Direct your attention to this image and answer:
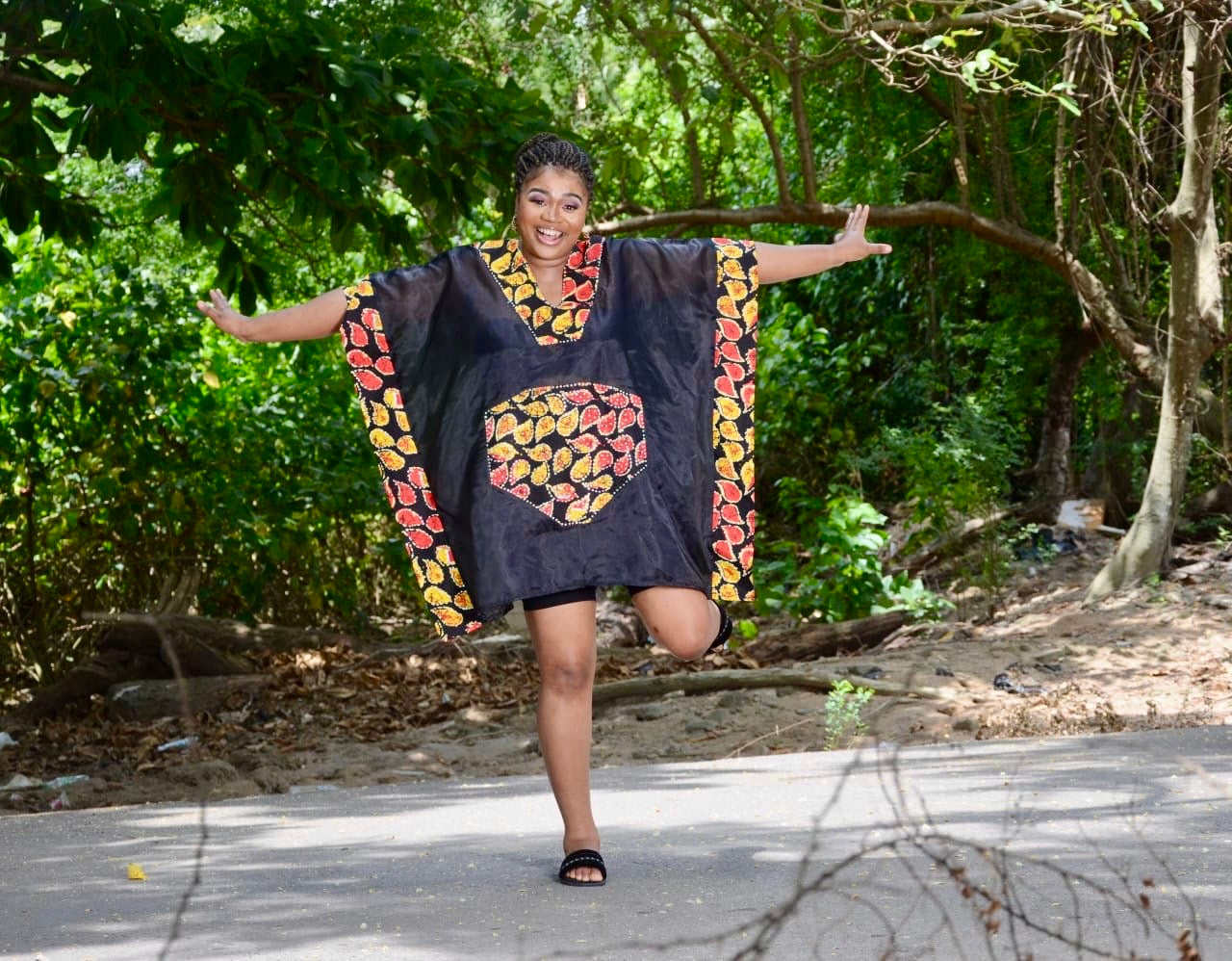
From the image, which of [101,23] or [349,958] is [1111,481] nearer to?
[101,23]

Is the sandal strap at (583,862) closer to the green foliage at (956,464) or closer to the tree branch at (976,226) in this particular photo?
the tree branch at (976,226)

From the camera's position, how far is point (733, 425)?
4391 mm

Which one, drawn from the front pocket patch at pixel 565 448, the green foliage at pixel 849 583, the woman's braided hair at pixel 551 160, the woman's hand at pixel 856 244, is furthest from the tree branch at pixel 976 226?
the front pocket patch at pixel 565 448

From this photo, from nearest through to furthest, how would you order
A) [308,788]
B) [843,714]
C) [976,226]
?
[308,788] → [843,714] → [976,226]

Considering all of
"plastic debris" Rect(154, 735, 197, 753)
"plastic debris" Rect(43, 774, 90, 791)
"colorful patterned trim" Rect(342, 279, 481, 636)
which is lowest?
"plastic debris" Rect(154, 735, 197, 753)

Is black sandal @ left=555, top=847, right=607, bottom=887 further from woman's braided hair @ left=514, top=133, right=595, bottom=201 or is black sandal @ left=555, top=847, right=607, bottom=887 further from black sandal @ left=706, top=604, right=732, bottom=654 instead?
woman's braided hair @ left=514, top=133, right=595, bottom=201

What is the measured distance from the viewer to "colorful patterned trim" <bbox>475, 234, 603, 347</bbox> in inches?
164

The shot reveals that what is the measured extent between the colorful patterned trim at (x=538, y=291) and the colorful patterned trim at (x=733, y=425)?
37 centimetres

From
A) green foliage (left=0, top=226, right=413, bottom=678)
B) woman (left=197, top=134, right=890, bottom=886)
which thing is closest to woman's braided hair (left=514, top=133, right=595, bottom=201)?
woman (left=197, top=134, right=890, bottom=886)

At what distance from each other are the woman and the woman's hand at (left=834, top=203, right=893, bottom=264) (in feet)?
0.12

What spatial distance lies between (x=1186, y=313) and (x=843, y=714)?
396cm

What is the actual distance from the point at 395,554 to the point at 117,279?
232 cm

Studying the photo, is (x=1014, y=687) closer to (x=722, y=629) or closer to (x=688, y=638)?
(x=722, y=629)

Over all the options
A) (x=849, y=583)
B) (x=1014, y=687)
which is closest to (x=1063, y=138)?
(x=849, y=583)
